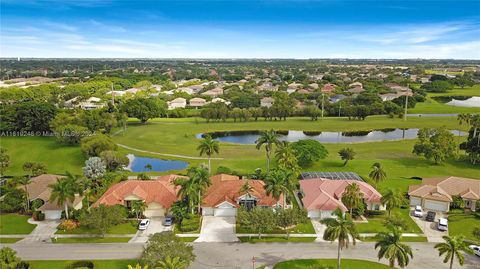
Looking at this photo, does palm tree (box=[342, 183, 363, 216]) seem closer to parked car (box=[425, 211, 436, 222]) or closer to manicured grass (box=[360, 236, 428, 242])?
manicured grass (box=[360, 236, 428, 242])

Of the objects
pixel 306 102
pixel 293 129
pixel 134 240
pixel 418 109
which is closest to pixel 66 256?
pixel 134 240

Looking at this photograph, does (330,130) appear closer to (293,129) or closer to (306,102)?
(293,129)

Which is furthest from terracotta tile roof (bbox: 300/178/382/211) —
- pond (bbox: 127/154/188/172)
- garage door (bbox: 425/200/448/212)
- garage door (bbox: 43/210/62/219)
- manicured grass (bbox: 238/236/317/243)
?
garage door (bbox: 43/210/62/219)

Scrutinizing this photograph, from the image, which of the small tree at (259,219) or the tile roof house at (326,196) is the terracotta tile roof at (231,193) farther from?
the small tree at (259,219)

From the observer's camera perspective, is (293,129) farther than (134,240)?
Yes

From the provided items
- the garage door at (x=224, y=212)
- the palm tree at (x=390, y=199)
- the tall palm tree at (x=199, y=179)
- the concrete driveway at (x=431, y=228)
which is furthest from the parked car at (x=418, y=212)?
the tall palm tree at (x=199, y=179)
